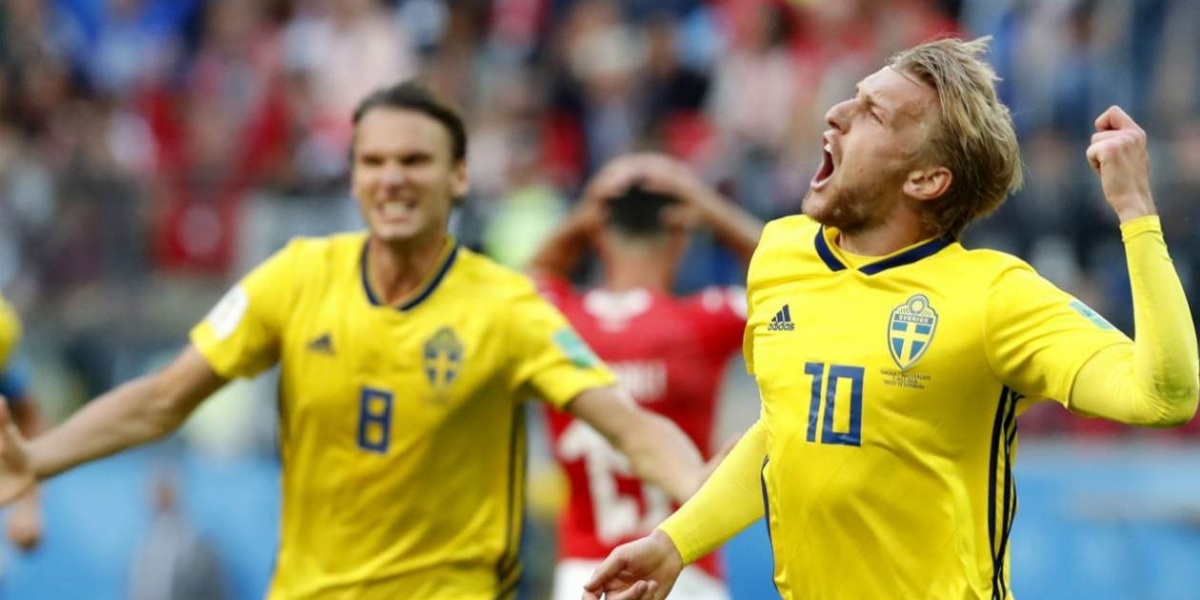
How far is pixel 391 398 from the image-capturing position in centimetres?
591

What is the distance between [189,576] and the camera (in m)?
9.95

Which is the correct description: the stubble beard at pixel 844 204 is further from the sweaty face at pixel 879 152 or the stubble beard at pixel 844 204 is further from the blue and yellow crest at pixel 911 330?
the blue and yellow crest at pixel 911 330

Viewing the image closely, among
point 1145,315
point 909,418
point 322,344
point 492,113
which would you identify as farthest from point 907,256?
point 492,113

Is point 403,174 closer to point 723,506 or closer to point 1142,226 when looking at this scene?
point 723,506

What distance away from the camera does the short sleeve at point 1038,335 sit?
392 centimetres

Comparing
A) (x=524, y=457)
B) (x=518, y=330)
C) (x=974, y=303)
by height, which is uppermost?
(x=974, y=303)

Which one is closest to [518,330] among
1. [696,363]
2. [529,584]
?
[696,363]

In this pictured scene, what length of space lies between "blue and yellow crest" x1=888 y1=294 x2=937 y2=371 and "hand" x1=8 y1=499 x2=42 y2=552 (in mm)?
4069

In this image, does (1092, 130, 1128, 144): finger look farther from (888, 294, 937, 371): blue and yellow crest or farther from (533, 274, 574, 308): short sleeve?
(533, 274, 574, 308): short sleeve

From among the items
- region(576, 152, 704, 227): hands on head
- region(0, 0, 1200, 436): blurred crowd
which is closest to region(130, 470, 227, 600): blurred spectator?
region(0, 0, 1200, 436): blurred crowd

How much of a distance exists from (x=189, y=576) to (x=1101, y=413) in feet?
23.1

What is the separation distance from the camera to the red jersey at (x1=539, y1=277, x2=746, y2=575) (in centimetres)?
729

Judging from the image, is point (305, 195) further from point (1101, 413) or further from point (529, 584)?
point (1101, 413)

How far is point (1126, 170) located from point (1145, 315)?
302 mm
